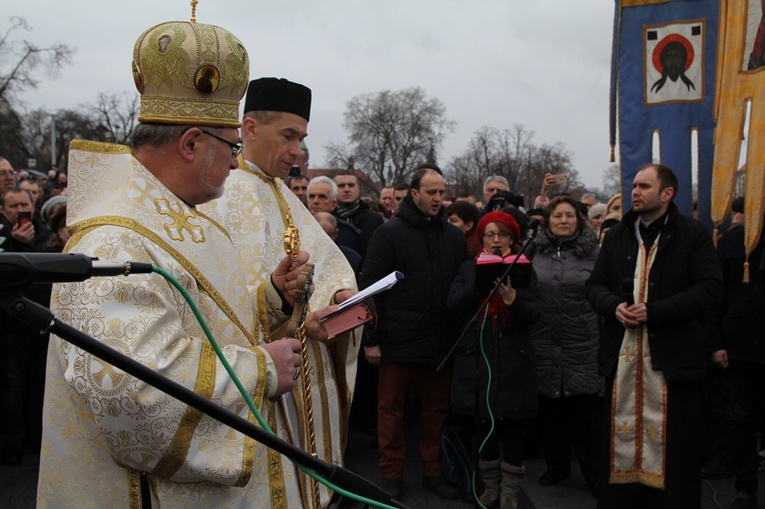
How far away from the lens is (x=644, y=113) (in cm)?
564

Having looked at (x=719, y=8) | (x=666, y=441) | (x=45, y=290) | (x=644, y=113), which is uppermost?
(x=719, y=8)

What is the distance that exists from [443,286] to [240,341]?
10.8 feet

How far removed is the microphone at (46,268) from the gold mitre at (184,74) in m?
0.89

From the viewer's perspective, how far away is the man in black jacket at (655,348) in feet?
13.5

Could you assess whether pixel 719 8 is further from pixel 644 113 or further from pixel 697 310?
pixel 697 310

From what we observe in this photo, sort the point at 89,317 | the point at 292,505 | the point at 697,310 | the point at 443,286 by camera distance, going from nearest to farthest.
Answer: the point at 89,317 → the point at 292,505 → the point at 697,310 → the point at 443,286

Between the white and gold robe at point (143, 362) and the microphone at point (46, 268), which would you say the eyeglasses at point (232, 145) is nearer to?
the white and gold robe at point (143, 362)

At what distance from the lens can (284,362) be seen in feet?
6.56

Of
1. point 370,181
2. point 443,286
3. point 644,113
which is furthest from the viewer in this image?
point 370,181

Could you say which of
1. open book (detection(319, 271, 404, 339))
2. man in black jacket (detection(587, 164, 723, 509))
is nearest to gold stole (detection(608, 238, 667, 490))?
man in black jacket (detection(587, 164, 723, 509))

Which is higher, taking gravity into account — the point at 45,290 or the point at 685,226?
the point at 685,226

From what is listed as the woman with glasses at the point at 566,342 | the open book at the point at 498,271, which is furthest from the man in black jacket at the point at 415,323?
the open book at the point at 498,271

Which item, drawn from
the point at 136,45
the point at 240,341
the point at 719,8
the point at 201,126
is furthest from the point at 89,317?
the point at 719,8

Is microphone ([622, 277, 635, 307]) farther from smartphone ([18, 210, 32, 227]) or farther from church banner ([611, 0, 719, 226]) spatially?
smartphone ([18, 210, 32, 227])
